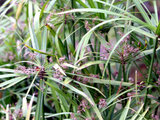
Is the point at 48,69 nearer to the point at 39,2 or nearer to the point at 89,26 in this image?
the point at 89,26

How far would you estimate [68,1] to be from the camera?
1.09m

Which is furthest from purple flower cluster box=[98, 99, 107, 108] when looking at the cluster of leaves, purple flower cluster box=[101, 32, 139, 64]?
purple flower cluster box=[101, 32, 139, 64]

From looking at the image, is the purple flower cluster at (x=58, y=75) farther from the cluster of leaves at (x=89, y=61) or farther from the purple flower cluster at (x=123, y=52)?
the purple flower cluster at (x=123, y=52)

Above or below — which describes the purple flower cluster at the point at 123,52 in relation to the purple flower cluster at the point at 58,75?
above

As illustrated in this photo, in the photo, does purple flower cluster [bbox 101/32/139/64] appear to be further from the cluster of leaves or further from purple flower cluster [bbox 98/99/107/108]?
purple flower cluster [bbox 98/99/107/108]

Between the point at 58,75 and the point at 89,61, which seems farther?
the point at 89,61

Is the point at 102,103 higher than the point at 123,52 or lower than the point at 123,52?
lower

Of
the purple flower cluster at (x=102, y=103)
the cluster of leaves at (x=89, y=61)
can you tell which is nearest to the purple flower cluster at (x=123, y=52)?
the cluster of leaves at (x=89, y=61)

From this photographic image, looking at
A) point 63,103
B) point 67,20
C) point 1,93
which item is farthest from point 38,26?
point 1,93

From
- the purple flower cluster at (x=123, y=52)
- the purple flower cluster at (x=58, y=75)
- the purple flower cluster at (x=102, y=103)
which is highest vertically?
the purple flower cluster at (x=123, y=52)

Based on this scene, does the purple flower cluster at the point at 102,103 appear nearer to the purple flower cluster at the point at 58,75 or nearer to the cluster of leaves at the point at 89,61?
the cluster of leaves at the point at 89,61

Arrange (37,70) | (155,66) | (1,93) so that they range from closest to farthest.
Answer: (37,70)
(155,66)
(1,93)

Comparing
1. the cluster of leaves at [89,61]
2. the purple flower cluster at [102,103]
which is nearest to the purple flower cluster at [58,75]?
the cluster of leaves at [89,61]

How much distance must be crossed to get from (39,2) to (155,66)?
692 mm
